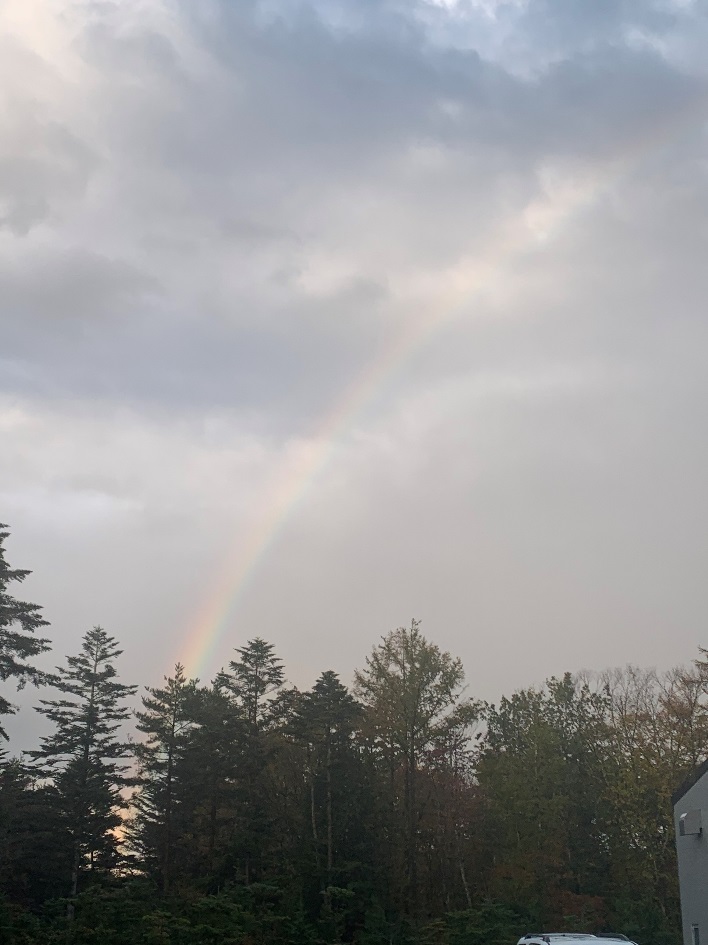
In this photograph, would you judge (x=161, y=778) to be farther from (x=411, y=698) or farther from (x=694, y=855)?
(x=694, y=855)

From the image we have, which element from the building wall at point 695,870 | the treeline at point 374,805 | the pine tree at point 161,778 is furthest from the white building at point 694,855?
the pine tree at point 161,778

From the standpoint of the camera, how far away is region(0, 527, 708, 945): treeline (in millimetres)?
52156

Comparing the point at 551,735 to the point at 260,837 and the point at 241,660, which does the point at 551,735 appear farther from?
the point at 241,660

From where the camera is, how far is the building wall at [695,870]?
1236 inches

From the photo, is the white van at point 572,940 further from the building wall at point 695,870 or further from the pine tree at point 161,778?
the pine tree at point 161,778

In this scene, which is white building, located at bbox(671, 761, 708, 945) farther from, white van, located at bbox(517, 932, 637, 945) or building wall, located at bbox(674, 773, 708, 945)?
white van, located at bbox(517, 932, 637, 945)

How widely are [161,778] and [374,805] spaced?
648 inches

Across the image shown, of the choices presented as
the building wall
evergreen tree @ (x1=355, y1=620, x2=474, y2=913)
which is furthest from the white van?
evergreen tree @ (x1=355, y1=620, x2=474, y2=913)

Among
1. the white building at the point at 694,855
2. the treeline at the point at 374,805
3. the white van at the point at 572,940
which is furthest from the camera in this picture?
the treeline at the point at 374,805

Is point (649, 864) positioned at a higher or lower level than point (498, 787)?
lower

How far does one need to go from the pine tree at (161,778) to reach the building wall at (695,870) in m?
34.3

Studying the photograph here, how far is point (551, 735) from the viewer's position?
199 ft

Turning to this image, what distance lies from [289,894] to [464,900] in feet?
48.6

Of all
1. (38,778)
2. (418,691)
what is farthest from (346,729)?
(38,778)
